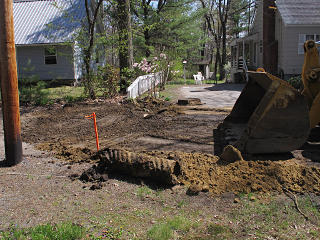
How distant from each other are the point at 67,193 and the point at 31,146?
3.43m

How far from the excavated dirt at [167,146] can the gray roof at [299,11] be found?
11754 millimetres

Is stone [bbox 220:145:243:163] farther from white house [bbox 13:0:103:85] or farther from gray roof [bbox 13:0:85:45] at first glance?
white house [bbox 13:0:103:85]

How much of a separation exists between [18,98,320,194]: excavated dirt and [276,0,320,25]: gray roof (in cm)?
1175

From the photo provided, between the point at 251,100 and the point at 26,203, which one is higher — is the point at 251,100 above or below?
above

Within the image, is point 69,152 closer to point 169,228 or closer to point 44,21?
point 169,228

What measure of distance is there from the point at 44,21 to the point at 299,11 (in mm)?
16608

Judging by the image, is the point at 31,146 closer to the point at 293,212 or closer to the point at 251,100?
the point at 251,100

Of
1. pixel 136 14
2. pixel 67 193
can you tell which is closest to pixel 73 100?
pixel 67 193

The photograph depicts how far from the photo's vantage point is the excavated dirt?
4984 millimetres

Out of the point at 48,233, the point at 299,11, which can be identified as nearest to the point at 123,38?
the point at 299,11

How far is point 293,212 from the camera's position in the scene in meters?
4.12

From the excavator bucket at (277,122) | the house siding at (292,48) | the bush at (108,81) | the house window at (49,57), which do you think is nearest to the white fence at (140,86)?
the bush at (108,81)

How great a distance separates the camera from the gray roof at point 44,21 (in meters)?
23.6

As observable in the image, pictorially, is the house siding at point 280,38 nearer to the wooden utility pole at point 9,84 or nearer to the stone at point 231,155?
the stone at point 231,155
